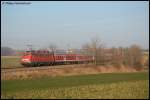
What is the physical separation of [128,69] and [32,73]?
17.8m

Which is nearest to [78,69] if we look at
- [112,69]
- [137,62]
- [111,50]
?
[112,69]

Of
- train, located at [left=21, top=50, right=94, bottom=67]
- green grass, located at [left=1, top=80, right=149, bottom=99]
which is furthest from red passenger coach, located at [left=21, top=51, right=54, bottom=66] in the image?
green grass, located at [left=1, top=80, right=149, bottom=99]

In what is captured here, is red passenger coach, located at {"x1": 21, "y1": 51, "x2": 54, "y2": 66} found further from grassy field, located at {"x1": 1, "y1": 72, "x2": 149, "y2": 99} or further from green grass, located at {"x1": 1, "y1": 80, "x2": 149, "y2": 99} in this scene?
green grass, located at {"x1": 1, "y1": 80, "x2": 149, "y2": 99}

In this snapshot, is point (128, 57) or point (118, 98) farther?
point (128, 57)

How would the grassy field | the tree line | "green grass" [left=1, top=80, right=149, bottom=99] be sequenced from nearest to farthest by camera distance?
"green grass" [left=1, top=80, right=149, bottom=99]
the grassy field
the tree line

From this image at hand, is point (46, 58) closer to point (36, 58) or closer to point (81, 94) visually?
point (36, 58)

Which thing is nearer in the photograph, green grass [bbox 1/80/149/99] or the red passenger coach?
green grass [bbox 1/80/149/99]

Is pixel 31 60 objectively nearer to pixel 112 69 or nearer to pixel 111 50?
pixel 112 69

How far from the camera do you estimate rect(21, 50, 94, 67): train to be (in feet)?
151

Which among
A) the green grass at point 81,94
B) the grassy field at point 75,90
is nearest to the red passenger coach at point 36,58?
the grassy field at point 75,90

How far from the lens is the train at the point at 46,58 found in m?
46.0

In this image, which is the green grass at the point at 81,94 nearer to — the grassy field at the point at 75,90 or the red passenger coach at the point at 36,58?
the grassy field at the point at 75,90

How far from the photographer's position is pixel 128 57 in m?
48.4

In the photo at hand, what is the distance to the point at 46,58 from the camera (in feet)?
160
